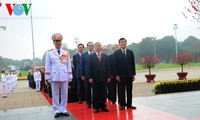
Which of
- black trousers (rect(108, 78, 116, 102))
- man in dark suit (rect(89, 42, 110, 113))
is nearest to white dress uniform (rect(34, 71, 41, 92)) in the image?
black trousers (rect(108, 78, 116, 102))

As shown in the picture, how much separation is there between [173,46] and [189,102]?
88.4m

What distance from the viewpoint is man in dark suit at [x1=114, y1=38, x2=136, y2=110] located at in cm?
716

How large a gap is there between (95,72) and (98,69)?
11 centimetres

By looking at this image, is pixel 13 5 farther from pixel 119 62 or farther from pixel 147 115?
pixel 147 115

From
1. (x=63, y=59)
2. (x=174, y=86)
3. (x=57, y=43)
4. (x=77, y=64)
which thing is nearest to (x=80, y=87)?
(x=77, y=64)

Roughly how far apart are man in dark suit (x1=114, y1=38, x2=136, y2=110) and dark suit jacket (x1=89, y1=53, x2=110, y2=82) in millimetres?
372

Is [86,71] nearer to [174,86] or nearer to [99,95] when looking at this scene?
[99,95]

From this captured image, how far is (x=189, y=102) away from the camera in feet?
23.8

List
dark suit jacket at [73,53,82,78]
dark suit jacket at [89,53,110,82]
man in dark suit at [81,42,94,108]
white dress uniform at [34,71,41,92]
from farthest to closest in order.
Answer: white dress uniform at [34,71,41,92] → dark suit jacket at [73,53,82,78] → man in dark suit at [81,42,94,108] → dark suit jacket at [89,53,110,82]

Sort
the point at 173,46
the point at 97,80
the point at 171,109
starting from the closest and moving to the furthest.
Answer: the point at 171,109
the point at 97,80
the point at 173,46

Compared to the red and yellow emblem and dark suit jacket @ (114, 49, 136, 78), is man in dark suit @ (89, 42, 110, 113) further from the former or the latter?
the red and yellow emblem

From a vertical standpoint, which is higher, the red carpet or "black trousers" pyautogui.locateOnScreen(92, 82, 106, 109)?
"black trousers" pyautogui.locateOnScreen(92, 82, 106, 109)

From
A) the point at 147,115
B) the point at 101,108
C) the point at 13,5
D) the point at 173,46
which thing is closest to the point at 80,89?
the point at 101,108

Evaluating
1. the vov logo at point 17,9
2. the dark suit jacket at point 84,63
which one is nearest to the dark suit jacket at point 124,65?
the dark suit jacket at point 84,63
